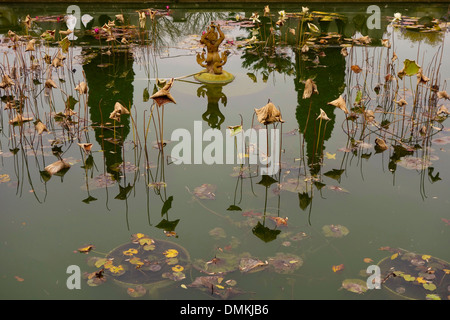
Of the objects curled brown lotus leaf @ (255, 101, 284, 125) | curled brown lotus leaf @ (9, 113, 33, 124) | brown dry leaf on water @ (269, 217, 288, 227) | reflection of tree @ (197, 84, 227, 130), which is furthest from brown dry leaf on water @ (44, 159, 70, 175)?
brown dry leaf on water @ (269, 217, 288, 227)

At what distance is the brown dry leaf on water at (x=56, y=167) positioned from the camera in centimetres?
333

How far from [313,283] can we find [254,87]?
282cm

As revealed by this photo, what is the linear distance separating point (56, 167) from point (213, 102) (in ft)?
5.35

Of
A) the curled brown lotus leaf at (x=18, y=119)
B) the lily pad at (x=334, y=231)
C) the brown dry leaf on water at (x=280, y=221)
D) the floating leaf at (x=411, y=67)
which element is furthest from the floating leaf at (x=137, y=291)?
the floating leaf at (x=411, y=67)

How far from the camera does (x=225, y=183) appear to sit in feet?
10.5

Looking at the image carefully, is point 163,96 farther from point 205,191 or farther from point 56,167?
point 56,167

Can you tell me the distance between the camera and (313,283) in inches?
92.3

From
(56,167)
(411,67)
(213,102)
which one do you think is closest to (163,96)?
(56,167)

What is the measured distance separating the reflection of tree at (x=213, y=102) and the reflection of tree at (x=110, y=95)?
618mm

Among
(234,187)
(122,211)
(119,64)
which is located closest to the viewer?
(122,211)

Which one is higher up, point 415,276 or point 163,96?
point 163,96
